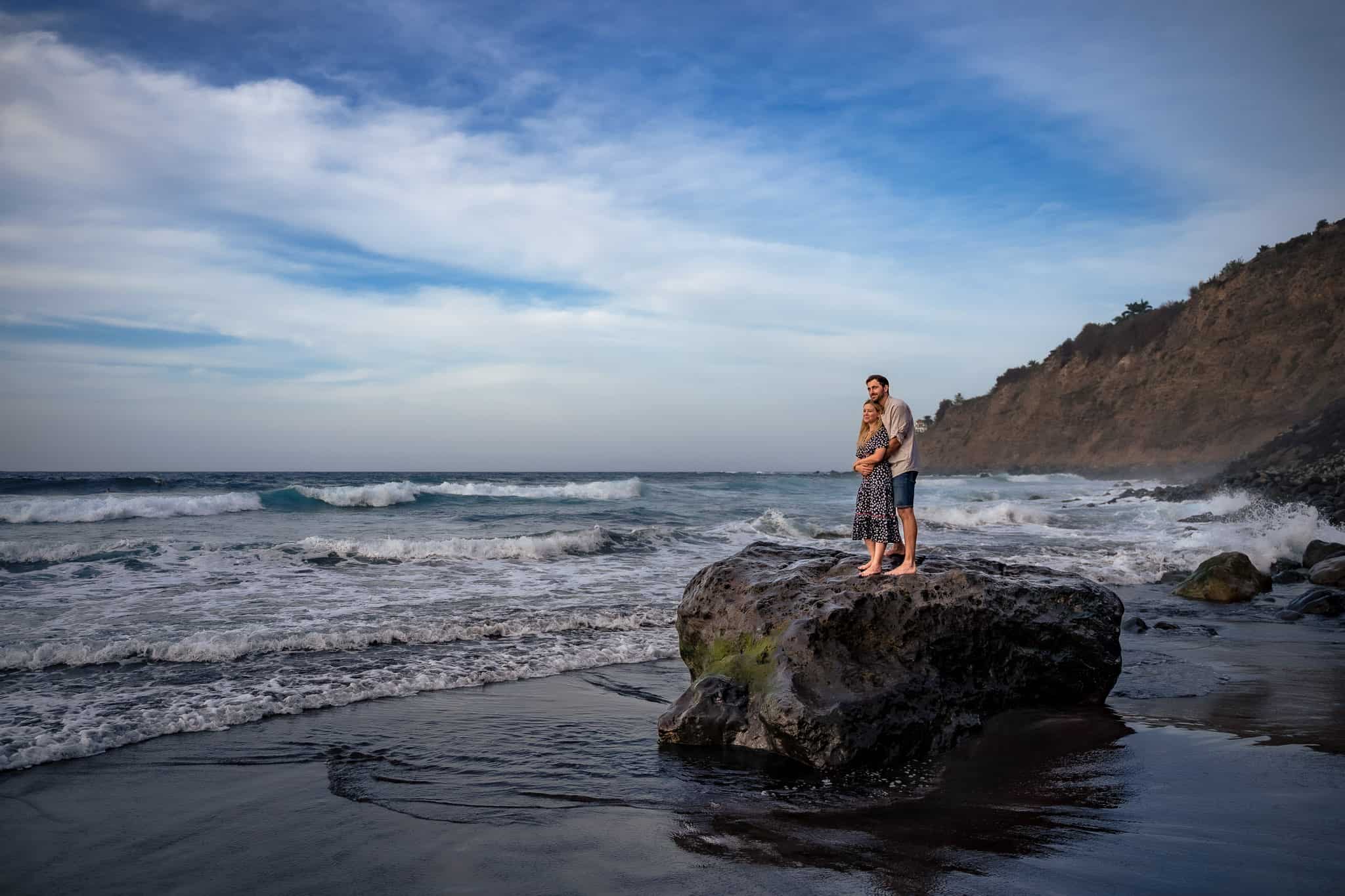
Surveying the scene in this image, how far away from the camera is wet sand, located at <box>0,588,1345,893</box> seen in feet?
11.1

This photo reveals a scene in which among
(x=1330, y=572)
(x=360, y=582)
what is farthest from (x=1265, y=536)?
(x=360, y=582)

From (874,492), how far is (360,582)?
29.9 feet

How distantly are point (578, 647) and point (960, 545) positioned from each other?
12890mm

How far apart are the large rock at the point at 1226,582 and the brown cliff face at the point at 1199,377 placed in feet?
111

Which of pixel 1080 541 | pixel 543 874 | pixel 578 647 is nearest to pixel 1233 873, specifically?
pixel 543 874

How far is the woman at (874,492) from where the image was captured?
6.48m

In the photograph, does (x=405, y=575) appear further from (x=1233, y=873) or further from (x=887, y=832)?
(x=1233, y=873)

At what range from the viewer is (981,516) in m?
25.5

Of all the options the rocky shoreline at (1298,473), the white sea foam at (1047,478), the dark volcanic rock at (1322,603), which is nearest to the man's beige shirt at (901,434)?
the dark volcanic rock at (1322,603)

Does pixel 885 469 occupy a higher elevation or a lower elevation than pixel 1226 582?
higher

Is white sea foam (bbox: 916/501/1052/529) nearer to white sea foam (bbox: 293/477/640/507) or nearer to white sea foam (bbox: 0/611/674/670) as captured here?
white sea foam (bbox: 293/477/640/507)

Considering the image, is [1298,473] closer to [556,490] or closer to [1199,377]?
[556,490]

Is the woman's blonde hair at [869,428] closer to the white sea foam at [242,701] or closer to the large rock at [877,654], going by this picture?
the large rock at [877,654]

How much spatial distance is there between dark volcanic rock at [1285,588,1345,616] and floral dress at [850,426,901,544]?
7.16 meters
